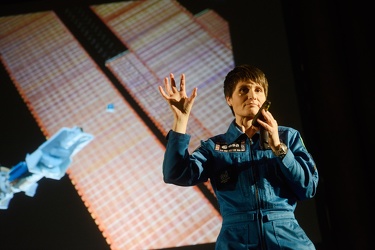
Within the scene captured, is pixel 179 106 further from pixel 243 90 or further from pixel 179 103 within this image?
pixel 243 90

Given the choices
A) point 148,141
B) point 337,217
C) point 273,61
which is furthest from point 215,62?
point 337,217

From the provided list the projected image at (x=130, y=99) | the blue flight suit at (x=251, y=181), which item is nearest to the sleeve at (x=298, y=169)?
the blue flight suit at (x=251, y=181)

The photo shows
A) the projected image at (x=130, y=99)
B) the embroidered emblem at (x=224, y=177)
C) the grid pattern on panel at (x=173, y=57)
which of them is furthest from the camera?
the grid pattern on panel at (x=173, y=57)

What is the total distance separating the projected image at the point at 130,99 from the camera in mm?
1908

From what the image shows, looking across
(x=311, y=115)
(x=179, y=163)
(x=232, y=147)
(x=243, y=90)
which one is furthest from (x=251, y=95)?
(x=311, y=115)

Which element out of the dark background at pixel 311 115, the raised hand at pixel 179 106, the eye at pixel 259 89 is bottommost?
the dark background at pixel 311 115

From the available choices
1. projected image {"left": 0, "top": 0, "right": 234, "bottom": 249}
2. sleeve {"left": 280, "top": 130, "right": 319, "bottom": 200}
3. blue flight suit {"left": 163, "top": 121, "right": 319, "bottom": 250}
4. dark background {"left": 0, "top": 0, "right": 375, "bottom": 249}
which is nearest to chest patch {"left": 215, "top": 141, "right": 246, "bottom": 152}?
blue flight suit {"left": 163, "top": 121, "right": 319, "bottom": 250}

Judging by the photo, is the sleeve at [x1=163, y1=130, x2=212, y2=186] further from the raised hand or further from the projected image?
the projected image

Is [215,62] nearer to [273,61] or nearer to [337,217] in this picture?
[273,61]

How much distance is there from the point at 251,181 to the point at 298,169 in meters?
0.12

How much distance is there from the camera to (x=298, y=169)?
927mm

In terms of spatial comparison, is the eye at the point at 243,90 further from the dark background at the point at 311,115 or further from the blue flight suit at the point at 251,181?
the dark background at the point at 311,115

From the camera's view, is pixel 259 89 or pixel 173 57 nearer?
pixel 259 89

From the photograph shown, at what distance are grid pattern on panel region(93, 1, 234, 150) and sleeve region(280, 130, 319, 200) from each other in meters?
0.99
